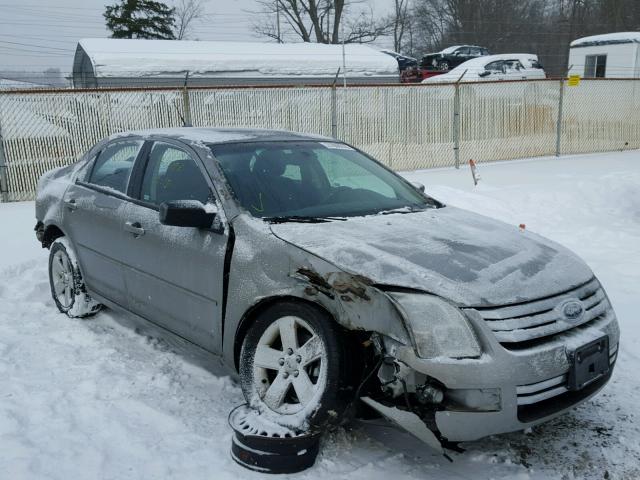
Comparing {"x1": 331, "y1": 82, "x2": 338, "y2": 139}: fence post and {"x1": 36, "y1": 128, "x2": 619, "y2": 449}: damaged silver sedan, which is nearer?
{"x1": 36, "y1": 128, "x2": 619, "y2": 449}: damaged silver sedan

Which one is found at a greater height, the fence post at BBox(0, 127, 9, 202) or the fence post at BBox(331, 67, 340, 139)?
the fence post at BBox(331, 67, 340, 139)

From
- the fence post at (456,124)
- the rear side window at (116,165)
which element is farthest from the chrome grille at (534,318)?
the fence post at (456,124)

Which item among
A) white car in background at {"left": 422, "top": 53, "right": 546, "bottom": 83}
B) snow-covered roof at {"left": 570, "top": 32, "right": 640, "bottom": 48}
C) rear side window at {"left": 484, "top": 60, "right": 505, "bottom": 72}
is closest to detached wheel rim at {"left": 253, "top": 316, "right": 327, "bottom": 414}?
white car in background at {"left": 422, "top": 53, "right": 546, "bottom": 83}

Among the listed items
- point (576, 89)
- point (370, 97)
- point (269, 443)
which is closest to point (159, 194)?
point (269, 443)

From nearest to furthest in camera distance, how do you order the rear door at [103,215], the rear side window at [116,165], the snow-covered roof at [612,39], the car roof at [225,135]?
the car roof at [225,135] < the rear door at [103,215] < the rear side window at [116,165] < the snow-covered roof at [612,39]

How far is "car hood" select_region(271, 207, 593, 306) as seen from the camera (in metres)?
2.81

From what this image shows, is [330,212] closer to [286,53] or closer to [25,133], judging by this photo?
[25,133]

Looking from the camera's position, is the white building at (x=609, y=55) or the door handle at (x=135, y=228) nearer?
the door handle at (x=135, y=228)

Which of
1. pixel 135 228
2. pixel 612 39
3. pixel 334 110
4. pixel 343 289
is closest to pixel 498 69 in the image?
pixel 612 39

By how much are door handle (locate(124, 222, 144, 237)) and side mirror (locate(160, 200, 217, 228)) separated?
2.01 ft

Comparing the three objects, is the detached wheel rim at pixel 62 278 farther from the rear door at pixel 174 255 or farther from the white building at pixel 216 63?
the white building at pixel 216 63

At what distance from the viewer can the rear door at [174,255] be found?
346 cm

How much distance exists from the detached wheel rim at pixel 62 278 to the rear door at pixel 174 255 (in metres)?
1.09

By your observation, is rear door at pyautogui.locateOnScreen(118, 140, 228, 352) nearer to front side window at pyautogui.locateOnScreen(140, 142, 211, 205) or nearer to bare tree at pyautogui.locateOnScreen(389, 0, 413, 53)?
front side window at pyautogui.locateOnScreen(140, 142, 211, 205)
